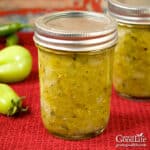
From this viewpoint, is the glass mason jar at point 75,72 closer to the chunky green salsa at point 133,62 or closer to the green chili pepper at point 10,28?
the chunky green salsa at point 133,62

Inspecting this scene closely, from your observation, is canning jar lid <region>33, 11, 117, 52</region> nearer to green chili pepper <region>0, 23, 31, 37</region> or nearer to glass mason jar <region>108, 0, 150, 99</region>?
glass mason jar <region>108, 0, 150, 99</region>

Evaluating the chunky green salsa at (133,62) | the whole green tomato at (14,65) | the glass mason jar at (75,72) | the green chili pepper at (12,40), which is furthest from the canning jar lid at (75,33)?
the green chili pepper at (12,40)

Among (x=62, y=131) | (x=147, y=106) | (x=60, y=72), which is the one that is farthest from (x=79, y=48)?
(x=147, y=106)

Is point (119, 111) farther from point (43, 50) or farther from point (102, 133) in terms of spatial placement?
point (43, 50)

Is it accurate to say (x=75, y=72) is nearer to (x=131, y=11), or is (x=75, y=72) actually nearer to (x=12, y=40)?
(x=131, y=11)

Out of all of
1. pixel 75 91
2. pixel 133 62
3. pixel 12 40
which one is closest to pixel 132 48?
pixel 133 62
